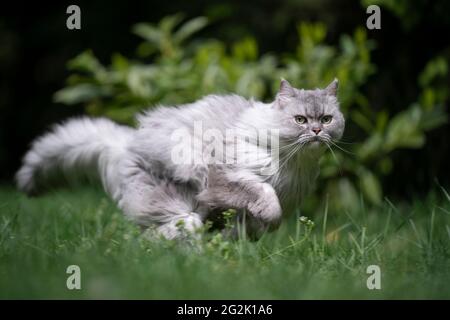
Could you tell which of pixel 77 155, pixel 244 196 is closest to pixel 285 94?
pixel 244 196

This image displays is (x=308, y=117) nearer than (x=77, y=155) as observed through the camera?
Yes

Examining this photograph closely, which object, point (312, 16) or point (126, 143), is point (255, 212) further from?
point (312, 16)

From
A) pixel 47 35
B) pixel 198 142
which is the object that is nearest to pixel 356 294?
pixel 198 142

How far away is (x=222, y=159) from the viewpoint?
13.6ft

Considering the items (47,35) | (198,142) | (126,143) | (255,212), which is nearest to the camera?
(255,212)

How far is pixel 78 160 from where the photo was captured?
4.74 metres

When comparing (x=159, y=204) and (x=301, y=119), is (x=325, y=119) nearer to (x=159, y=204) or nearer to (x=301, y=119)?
(x=301, y=119)

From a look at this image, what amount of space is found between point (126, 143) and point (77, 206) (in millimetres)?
1228

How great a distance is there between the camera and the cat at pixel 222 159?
4008 mm

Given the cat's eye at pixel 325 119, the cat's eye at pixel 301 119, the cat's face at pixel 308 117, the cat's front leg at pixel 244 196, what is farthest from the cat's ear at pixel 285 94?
the cat's front leg at pixel 244 196

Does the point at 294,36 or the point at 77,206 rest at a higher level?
the point at 294,36

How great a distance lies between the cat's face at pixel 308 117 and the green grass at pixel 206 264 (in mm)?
597

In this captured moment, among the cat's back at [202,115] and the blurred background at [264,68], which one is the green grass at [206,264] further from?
the blurred background at [264,68]

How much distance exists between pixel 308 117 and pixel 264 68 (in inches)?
98.6
